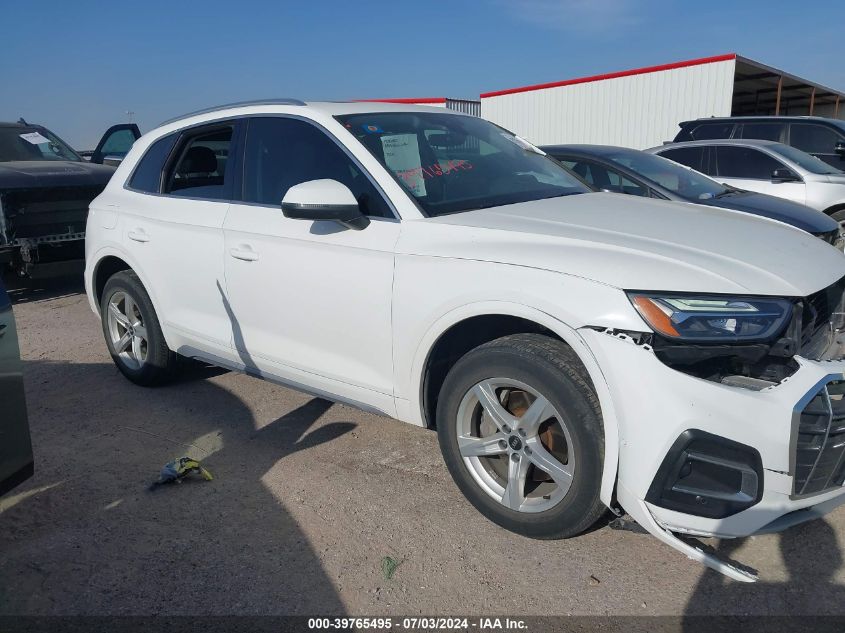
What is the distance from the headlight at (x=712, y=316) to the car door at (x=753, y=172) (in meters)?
6.67

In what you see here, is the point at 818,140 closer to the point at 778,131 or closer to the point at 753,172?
the point at 778,131

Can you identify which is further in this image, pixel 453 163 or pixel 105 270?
pixel 105 270

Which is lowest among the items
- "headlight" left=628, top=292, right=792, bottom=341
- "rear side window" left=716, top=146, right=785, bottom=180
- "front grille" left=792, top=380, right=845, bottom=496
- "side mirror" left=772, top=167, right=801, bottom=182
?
"front grille" left=792, top=380, right=845, bottom=496

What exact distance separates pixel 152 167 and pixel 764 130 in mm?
9167

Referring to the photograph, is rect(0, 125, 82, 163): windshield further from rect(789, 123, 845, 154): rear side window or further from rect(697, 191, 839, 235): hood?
rect(789, 123, 845, 154): rear side window

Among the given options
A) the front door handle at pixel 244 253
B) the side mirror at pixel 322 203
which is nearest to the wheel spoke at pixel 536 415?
the side mirror at pixel 322 203

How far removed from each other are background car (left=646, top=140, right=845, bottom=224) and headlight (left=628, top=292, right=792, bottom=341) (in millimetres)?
6809

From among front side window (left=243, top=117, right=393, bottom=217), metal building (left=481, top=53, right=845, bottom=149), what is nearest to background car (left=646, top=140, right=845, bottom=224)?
front side window (left=243, top=117, right=393, bottom=217)

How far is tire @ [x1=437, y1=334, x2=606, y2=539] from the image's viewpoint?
2.50m

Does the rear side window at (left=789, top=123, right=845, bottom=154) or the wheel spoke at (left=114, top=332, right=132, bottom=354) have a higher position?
the rear side window at (left=789, top=123, right=845, bottom=154)

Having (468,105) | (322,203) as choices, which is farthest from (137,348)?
(468,105)

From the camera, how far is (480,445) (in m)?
2.88

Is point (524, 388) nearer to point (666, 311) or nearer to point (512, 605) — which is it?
point (666, 311)

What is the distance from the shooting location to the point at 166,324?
433 centimetres
